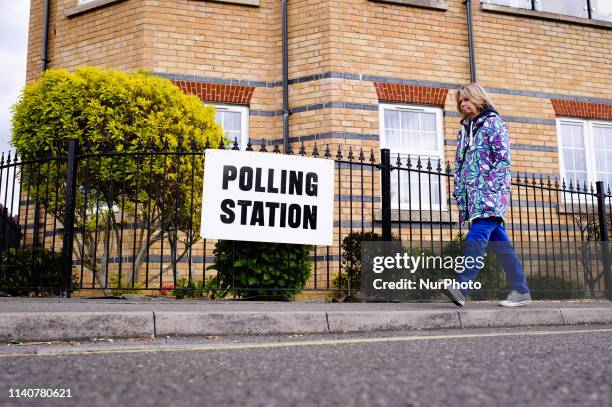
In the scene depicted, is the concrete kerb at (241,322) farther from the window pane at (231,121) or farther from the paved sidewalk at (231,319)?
the window pane at (231,121)

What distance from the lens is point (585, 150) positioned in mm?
11258

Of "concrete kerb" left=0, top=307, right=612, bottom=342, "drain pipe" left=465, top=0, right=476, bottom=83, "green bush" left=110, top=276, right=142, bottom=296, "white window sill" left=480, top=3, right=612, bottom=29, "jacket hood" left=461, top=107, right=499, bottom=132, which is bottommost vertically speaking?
"concrete kerb" left=0, top=307, right=612, bottom=342

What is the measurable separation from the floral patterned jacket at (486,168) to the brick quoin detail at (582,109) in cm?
597

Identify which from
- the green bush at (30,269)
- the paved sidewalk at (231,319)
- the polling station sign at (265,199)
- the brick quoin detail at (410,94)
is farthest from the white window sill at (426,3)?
the green bush at (30,269)

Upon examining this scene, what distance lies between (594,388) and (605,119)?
10.1 meters

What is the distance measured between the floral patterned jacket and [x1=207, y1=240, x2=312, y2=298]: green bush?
1.83 metres

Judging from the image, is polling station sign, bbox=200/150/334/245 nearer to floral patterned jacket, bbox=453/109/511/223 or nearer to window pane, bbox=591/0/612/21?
floral patterned jacket, bbox=453/109/511/223

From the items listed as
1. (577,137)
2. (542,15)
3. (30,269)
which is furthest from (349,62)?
(30,269)

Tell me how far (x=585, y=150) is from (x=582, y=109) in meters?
0.74

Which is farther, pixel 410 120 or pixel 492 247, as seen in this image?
pixel 410 120

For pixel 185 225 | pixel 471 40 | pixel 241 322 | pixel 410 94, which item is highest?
pixel 471 40

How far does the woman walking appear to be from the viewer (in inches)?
223

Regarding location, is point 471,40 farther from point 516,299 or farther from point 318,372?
point 318,372

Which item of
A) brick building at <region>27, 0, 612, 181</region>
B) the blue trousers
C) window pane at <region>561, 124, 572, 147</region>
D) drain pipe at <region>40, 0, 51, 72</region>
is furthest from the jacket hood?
drain pipe at <region>40, 0, 51, 72</region>
